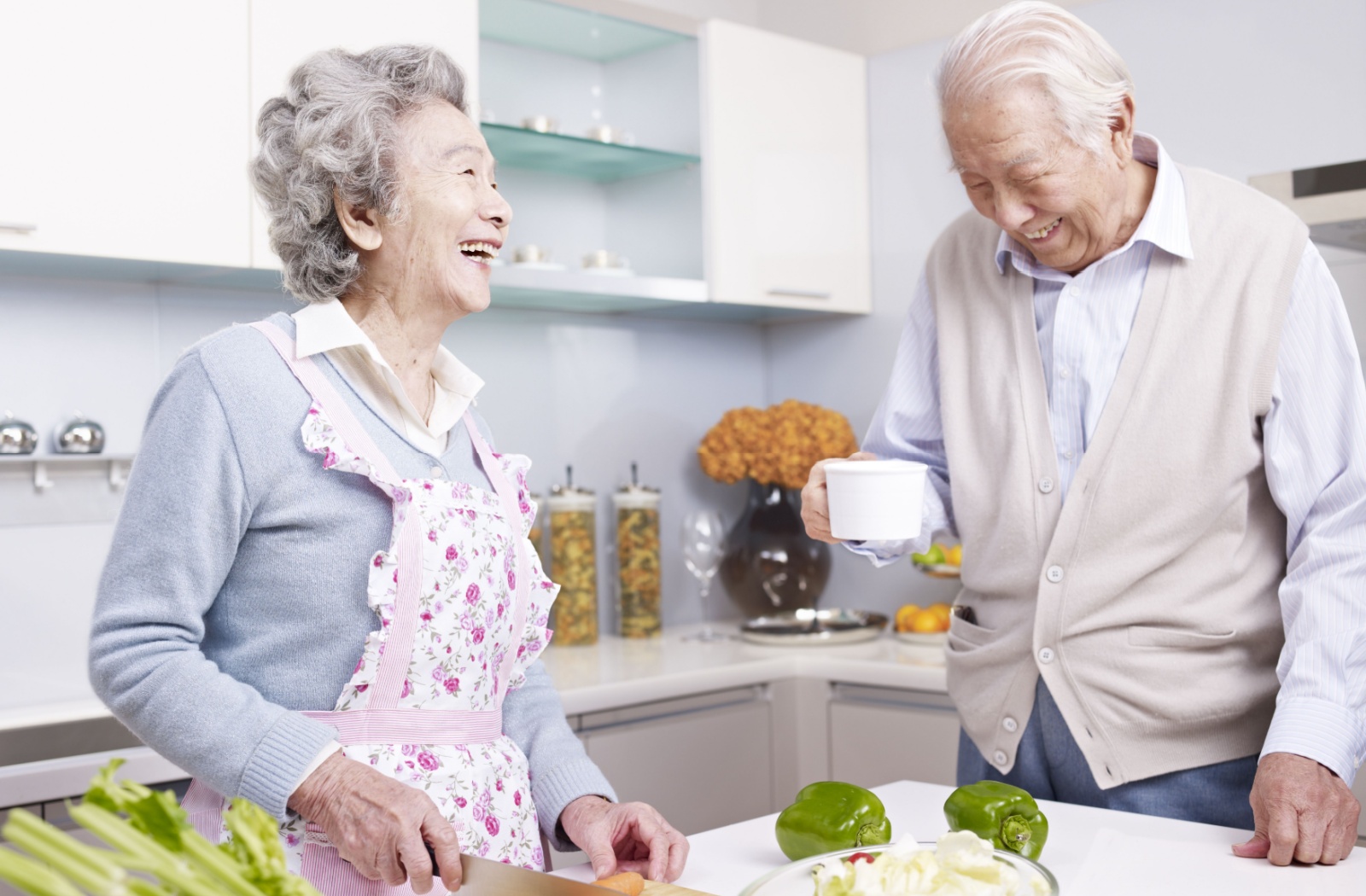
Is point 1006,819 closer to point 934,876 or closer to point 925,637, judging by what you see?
point 934,876

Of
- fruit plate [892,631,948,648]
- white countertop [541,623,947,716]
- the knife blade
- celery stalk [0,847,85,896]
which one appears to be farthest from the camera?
fruit plate [892,631,948,648]

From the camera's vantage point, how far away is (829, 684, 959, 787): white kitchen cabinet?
235 centimetres

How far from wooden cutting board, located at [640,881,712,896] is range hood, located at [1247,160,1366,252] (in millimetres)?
1414

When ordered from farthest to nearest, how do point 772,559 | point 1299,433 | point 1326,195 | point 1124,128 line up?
point 772,559, point 1326,195, point 1124,128, point 1299,433

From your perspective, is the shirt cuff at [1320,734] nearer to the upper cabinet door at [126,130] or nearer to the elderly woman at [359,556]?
the elderly woman at [359,556]

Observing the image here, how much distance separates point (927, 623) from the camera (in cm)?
257

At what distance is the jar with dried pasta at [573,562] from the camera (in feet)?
8.89

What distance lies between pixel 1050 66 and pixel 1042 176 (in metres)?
0.11

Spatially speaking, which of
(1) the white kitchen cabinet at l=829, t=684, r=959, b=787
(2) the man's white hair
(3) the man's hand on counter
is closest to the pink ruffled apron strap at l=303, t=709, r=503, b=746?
(3) the man's hand on counter

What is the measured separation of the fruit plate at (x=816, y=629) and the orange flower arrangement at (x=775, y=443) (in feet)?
0.98

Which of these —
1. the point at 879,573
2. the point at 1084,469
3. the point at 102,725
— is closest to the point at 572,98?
the point at 879,573

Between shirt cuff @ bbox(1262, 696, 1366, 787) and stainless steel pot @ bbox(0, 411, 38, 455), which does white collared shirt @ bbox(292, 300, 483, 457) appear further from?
stainless steel pot @ bbox(0, 411, 38, 455)

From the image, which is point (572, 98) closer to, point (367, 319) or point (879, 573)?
point (879, 573)

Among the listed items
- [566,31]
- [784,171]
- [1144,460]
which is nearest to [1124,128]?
[1144,460]
